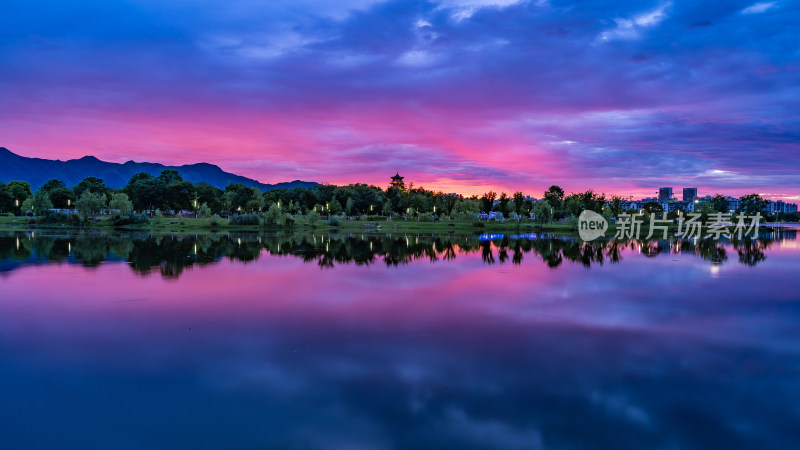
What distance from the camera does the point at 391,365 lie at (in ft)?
38.2

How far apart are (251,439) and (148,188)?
129 metres

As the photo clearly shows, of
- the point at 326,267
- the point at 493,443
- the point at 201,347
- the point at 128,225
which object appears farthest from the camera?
the point at 128,225

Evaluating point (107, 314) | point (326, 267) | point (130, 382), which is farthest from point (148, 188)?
point (130, 382)

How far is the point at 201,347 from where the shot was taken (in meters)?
12.9

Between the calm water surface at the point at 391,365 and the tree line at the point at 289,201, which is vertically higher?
the tree line at the point at 289,201

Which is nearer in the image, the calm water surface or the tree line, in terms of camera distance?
the calm water surface

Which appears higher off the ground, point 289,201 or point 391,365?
point 289,201

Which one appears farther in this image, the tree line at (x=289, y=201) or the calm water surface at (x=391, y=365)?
the tree line at (x=289, y=201)

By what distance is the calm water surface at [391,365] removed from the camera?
8445 millimetres

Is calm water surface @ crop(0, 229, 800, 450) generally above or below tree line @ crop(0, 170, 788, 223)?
below

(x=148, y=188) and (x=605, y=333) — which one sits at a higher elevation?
(x=148, y=188)

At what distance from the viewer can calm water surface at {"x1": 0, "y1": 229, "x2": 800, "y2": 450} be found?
8.45 meters

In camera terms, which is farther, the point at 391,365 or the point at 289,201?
the point at 289,201

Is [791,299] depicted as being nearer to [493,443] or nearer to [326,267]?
[493,443]
